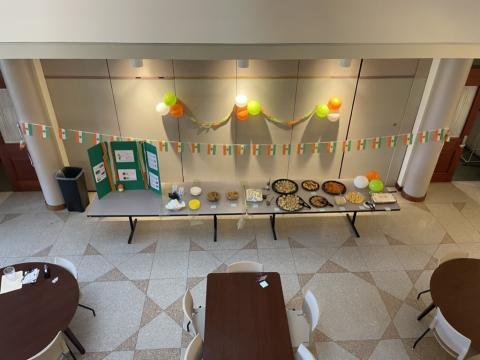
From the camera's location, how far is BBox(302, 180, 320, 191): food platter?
5.43m

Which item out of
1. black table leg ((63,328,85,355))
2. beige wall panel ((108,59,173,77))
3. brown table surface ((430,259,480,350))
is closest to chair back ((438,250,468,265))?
brown table surface ((430,259,480,350))

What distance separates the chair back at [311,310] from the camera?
11.1 feet

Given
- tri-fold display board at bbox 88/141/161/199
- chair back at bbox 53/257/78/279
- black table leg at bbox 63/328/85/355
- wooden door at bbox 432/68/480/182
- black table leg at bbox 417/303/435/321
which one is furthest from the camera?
wooden door at bbox 432/68/480/182

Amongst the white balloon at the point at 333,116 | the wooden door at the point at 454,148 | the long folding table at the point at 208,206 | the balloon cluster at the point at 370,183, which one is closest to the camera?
the long folding table at the point at 208,206

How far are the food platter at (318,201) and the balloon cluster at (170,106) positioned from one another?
2.56 meters

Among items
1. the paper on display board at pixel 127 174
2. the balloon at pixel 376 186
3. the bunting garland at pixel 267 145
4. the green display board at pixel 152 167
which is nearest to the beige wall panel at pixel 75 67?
the bunting garland at pixel 267 145

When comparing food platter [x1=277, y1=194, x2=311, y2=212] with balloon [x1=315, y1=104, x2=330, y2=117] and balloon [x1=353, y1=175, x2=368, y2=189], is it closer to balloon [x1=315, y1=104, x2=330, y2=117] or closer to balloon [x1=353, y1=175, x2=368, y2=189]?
balloon [x1=353, y1=175, x2=368, y2=189]

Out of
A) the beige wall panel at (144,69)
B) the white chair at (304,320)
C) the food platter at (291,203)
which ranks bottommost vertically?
the white chair at (304,320)

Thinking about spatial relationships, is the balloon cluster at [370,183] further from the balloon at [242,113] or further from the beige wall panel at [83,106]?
the beige wall panel at [83,106]

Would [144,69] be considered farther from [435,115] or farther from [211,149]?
[435,115]

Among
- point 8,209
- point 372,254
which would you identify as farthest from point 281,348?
point 8,209

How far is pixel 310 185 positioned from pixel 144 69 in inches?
130

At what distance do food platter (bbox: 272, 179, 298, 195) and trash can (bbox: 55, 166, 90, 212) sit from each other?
11.0ft

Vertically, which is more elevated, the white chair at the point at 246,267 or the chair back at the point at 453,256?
the chair back at the point at 453,256
